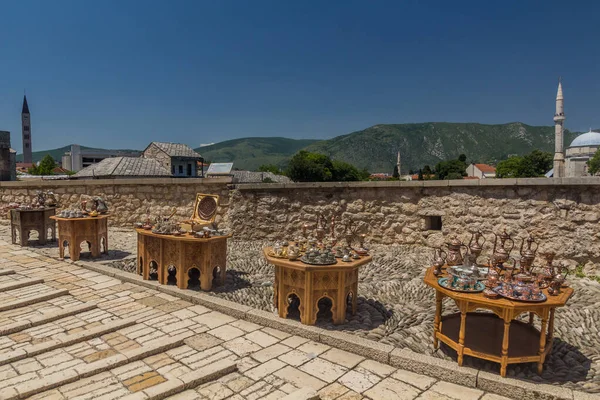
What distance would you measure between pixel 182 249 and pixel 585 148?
70.9 metres

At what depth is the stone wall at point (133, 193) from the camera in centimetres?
1095

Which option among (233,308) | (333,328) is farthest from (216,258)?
(333,328)

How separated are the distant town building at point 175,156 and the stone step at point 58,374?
39.5 meters

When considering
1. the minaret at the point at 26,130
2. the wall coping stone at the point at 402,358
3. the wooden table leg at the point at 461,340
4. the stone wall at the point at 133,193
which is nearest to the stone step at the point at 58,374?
the wall coping stone at the point at 402,358

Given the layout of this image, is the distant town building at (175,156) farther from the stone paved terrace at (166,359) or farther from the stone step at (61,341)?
the stone step at (61,341)

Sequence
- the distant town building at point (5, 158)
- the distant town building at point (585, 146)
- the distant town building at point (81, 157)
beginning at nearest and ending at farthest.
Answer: the distant town building at point (5, 158) < the distant town building at point (585, 146) < the distant town building at point (81, 157)

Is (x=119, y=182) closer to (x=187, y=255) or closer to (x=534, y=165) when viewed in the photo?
(x=187, y=255)

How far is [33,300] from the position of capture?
5.61 meters

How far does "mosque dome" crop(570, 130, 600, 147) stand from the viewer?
190 ft

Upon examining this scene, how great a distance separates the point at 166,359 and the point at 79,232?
5.08 metres

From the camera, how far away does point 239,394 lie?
3365 mm

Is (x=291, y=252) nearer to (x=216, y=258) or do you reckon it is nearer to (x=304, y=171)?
(x=216, y=258)

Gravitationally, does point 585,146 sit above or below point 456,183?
above

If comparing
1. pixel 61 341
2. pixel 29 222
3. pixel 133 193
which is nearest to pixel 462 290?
pixel 61 341
